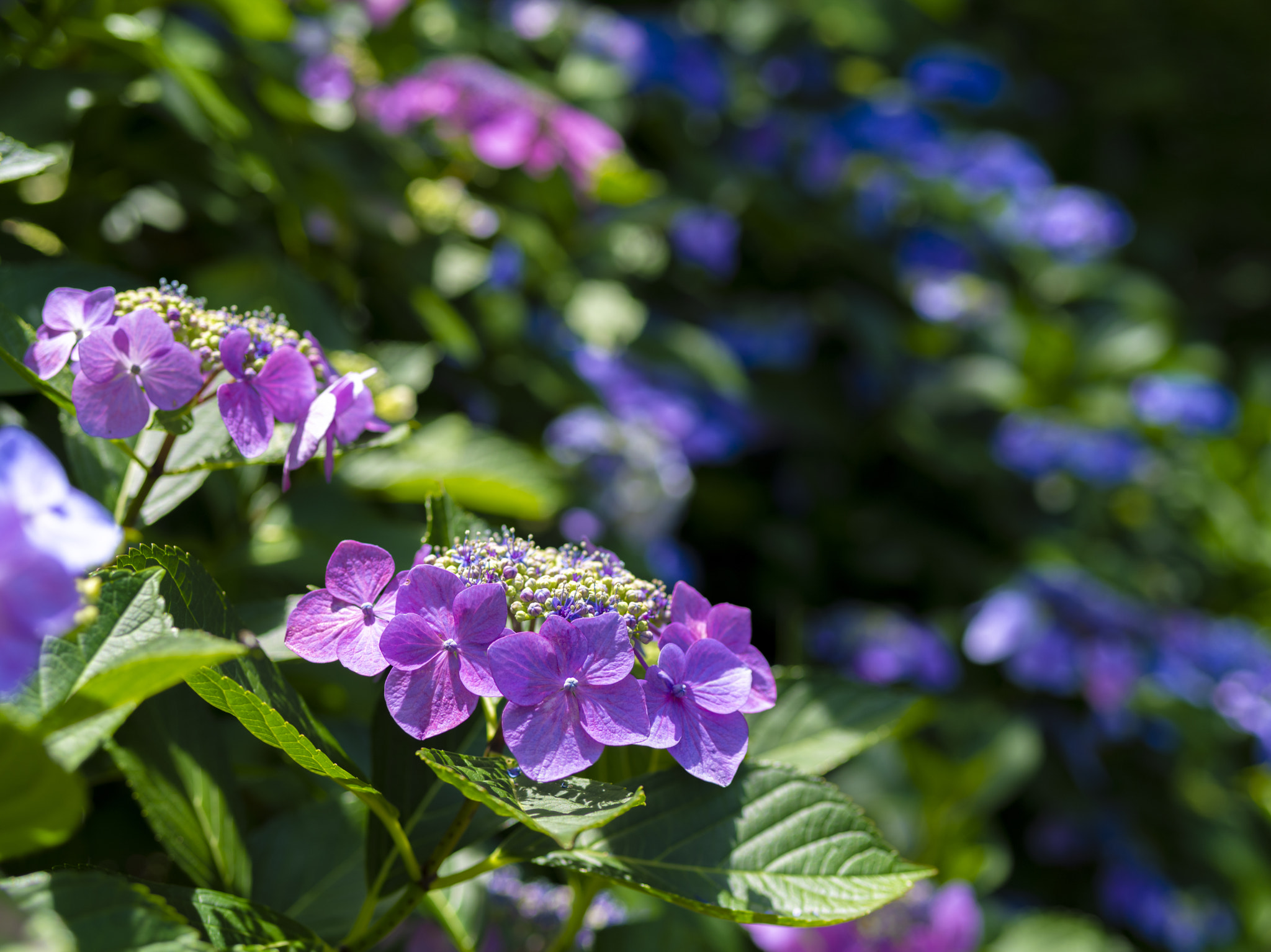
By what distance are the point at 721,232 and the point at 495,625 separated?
1635 mm

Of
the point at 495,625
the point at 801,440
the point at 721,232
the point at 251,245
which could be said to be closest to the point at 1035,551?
the point at 801,440

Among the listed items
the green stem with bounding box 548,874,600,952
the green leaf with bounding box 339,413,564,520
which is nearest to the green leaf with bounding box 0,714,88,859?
the green stem with bounding box 548,874,600,952

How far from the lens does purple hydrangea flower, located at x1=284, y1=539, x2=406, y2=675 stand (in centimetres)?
44

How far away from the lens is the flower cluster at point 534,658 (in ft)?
1.39

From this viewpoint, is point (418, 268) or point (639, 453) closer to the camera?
point (418, 268)

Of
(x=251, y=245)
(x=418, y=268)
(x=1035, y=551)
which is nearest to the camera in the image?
(x=251, y=245)

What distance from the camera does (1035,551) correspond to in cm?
212

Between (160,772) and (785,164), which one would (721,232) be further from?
(160,772)

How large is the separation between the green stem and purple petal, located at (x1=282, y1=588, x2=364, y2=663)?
0.87 ft

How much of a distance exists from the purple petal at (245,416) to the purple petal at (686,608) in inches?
9.7

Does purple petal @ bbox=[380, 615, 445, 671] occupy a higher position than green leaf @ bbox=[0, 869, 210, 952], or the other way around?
purple petal @ bbox=[380, 615, 445, 671]

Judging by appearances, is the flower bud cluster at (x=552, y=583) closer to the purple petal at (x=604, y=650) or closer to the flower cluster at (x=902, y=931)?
the purple petal at (x=604, y=650)

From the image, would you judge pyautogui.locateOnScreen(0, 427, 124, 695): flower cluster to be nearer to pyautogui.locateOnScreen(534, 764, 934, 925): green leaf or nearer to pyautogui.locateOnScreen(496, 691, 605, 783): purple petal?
pyautogui.locateOnScreen(496, 691, 605, 783): purple petal

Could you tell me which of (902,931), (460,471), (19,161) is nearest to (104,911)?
(19,161)
